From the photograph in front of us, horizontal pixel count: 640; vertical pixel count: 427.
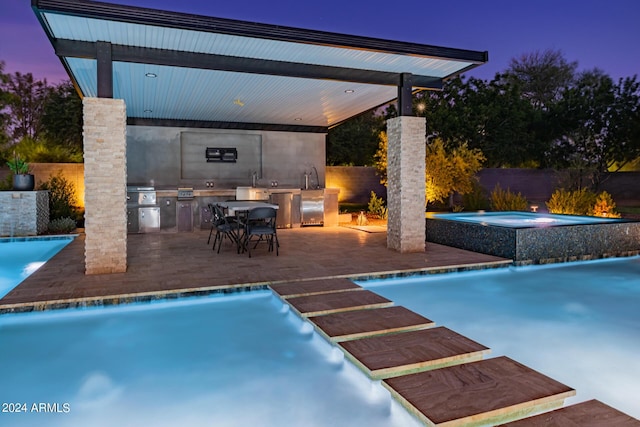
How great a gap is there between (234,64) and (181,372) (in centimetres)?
464

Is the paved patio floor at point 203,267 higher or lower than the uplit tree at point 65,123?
lower

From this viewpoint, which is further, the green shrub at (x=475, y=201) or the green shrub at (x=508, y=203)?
the green shrub at (x=475, y=201)

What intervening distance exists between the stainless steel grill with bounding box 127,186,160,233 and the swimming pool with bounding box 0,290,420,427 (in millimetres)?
6018

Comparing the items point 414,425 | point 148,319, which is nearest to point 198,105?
point 148,319

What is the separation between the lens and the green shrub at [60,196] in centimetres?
1091

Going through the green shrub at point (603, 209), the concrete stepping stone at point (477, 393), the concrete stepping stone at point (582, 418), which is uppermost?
the green shrub at point (603, 209)

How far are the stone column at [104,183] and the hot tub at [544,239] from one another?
220 inches

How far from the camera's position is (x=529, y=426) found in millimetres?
2512

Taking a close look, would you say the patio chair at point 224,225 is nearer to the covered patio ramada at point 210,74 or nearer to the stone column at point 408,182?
the covered patio ramada at point 210,74

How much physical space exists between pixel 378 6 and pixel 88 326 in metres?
25.1

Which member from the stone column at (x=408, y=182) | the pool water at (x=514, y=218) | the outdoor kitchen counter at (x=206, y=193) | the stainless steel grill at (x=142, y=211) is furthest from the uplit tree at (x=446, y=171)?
the stainless steel grill at (x=142, y=211)

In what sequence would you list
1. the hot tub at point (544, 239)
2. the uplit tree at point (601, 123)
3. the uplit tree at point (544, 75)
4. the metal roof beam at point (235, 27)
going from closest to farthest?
the metal roof beam at point (235, 27), the hot tub at point (544, 239), the uplit tree at point (601, 123), the uplit tree at point (544, 75)

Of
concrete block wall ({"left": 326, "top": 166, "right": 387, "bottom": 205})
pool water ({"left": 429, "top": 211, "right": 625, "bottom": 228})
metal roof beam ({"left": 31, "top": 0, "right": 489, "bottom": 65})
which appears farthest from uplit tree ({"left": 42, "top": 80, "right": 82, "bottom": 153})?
pool water ({"left": 429, "top": 211, "right": 625, "bottom": 228})

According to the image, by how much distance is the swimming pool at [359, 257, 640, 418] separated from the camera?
333 cm
